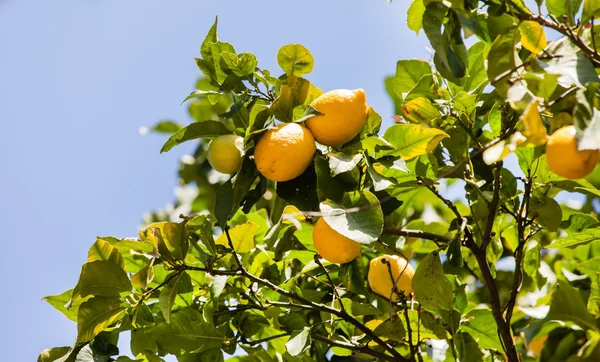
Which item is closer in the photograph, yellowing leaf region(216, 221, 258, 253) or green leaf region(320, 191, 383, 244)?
green leaf region(320, 191, 383, 244)

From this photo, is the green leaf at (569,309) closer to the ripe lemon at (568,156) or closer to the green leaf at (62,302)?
the ripe lemon at (568,156)

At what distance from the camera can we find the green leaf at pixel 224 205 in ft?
4.35

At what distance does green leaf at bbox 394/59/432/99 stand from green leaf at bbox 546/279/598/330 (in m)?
0.71

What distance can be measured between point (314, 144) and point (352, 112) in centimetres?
10

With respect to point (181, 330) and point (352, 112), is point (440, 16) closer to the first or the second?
point (352, 112)

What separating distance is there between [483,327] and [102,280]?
35.5 inches

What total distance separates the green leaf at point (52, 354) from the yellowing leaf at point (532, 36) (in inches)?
45.3

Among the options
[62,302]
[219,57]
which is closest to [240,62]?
[219,57]

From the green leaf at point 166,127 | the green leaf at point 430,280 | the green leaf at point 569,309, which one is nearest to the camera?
the green leaf at point 569,309

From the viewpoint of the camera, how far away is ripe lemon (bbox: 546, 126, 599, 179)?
3.27 feet

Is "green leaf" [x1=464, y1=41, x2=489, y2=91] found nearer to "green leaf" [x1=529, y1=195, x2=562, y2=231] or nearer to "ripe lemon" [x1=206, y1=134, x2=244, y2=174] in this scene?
"green leaf" [x1=529, y1=195, x2=562, y2=231]

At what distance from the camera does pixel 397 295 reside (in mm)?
1547

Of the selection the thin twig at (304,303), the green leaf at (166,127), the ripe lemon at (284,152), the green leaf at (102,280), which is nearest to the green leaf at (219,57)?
the ripe lemon at (284,152)

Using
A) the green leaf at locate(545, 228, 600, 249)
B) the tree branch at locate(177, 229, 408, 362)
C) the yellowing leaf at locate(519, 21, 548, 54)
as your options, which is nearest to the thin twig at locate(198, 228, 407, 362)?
the tree branch at locate(177, 229, 408, 362)
